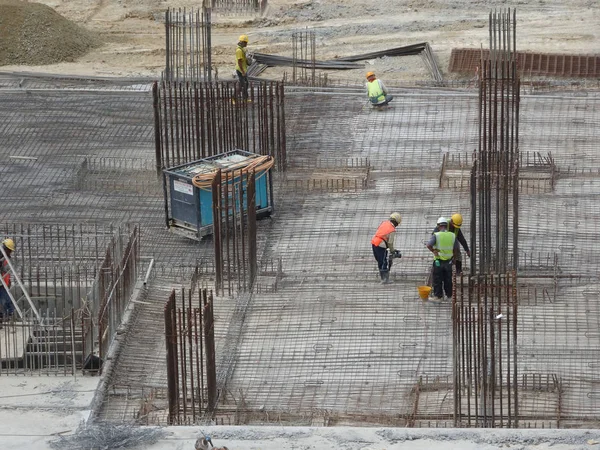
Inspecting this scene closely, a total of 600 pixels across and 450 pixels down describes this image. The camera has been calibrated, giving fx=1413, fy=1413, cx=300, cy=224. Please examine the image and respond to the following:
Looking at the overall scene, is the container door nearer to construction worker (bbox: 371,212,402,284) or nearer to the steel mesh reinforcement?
the steel mesh reinforcement

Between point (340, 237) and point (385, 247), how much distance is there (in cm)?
176

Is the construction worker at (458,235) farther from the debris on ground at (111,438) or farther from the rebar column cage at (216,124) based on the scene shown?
the debris on ground at (111,438)

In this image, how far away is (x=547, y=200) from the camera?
19734 millimetres

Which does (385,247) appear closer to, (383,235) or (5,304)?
(383,235)

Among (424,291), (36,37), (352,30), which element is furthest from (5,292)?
(352,30)

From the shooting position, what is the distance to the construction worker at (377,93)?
77.7 ft

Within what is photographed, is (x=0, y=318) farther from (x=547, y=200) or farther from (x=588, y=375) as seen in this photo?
(x=547, y=200)

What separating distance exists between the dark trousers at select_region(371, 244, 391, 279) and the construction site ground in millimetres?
224

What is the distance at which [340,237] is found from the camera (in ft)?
61.7

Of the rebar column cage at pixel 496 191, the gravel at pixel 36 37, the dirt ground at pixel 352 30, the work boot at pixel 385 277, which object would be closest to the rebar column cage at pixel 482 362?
the rebar column cage at pixel 496 191

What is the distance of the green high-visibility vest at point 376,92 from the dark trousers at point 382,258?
275 inches

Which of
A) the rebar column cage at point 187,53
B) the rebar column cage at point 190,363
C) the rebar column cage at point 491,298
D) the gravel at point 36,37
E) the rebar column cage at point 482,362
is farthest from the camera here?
the gravel at point 36,37

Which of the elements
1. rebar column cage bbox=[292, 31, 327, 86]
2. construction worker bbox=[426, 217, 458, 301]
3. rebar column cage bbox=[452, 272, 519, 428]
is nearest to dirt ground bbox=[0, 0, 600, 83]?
rebar column cage bbox=[292, 31, 327, 86]

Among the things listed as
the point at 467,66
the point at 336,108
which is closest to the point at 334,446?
the point at 336,108
